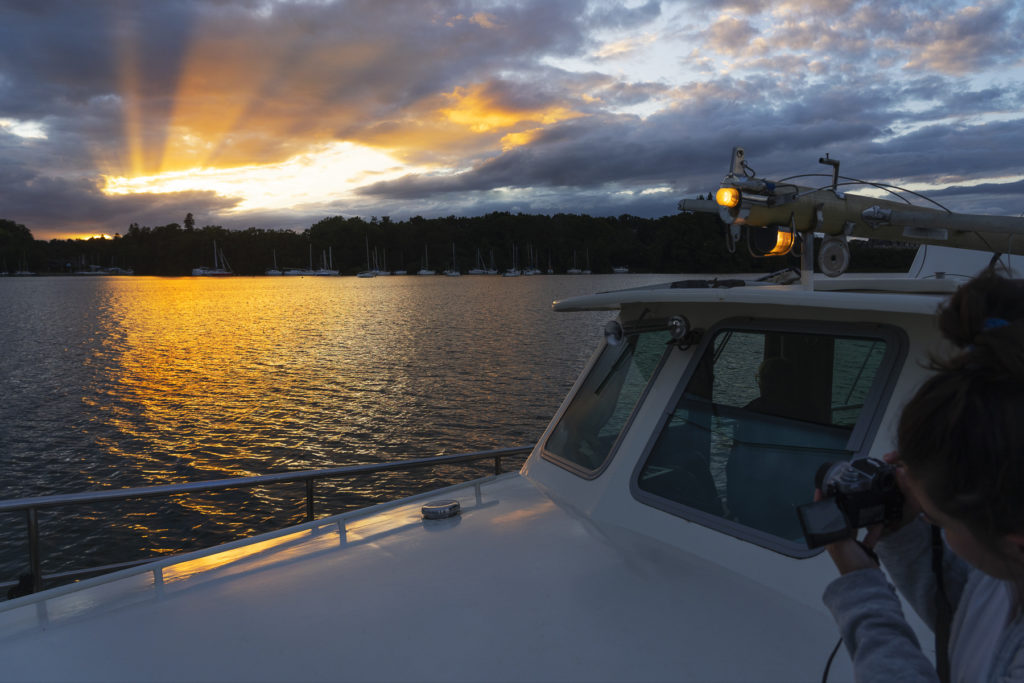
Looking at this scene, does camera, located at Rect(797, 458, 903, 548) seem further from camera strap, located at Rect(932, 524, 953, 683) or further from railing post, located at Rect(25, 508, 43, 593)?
railing post, located at Rect(25, 508, 43, 593)

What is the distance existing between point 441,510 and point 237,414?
18357 mm

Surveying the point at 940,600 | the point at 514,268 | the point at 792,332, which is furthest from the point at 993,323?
the point at 514,268

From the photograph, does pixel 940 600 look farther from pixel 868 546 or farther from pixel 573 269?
pixel 573 269

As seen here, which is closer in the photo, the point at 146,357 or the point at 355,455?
the point at 355,455

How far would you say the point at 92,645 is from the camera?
2773 millimetres

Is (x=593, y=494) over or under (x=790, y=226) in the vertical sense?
under

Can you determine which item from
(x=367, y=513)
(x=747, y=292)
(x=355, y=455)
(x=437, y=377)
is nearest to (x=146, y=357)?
(x=437, y=377)

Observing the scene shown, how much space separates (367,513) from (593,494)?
56.4 inches

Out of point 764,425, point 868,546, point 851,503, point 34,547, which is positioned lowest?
point 34,547

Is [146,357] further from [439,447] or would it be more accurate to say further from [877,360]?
[877,360]

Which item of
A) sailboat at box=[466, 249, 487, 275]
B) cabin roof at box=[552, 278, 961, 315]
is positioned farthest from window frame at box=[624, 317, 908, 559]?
sailboat at box=[466, 249, 487, 275]

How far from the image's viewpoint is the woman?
1075 mm

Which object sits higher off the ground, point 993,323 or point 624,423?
point 993,323

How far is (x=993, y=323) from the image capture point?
121 centimetres
